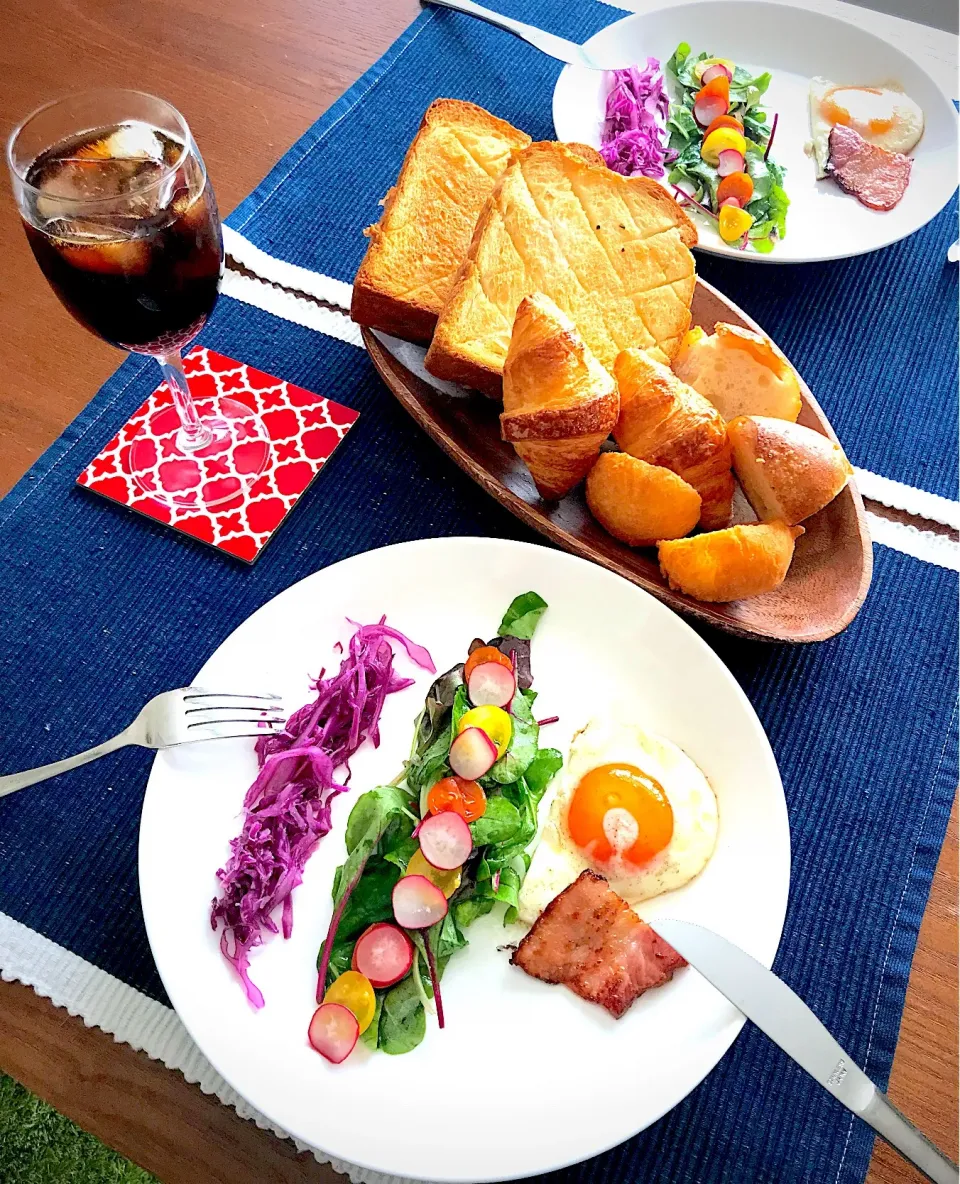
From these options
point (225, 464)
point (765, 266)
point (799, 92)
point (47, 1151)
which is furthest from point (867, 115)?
point (47, 1151)

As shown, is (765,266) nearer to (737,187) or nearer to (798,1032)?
(737,187)

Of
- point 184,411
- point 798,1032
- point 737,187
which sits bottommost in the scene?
point 184,411

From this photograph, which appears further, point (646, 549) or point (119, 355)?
point (119, 355)

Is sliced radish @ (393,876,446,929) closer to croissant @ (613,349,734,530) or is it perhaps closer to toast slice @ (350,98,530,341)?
croissant @ (613,349,734,530)

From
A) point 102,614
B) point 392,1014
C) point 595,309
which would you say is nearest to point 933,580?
point 595,309

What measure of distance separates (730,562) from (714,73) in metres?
1.32

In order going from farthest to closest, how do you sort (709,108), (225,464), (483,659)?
(709,108)
(225,464)
(483,659)

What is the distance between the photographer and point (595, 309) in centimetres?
167

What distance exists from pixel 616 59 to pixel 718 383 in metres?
1.00

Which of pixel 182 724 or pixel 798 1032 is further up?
pixel 798 1032

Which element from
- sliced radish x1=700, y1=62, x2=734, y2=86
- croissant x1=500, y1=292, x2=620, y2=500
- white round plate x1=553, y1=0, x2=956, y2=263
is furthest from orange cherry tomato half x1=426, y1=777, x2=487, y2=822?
sliced radish x1=700, y1=62, x2=734, y2=86

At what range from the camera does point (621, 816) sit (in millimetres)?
1201

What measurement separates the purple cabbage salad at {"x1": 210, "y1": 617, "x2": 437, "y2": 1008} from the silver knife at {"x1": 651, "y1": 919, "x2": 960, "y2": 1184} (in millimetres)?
464

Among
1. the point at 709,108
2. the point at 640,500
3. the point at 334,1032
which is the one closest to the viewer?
the point at 334,1032
